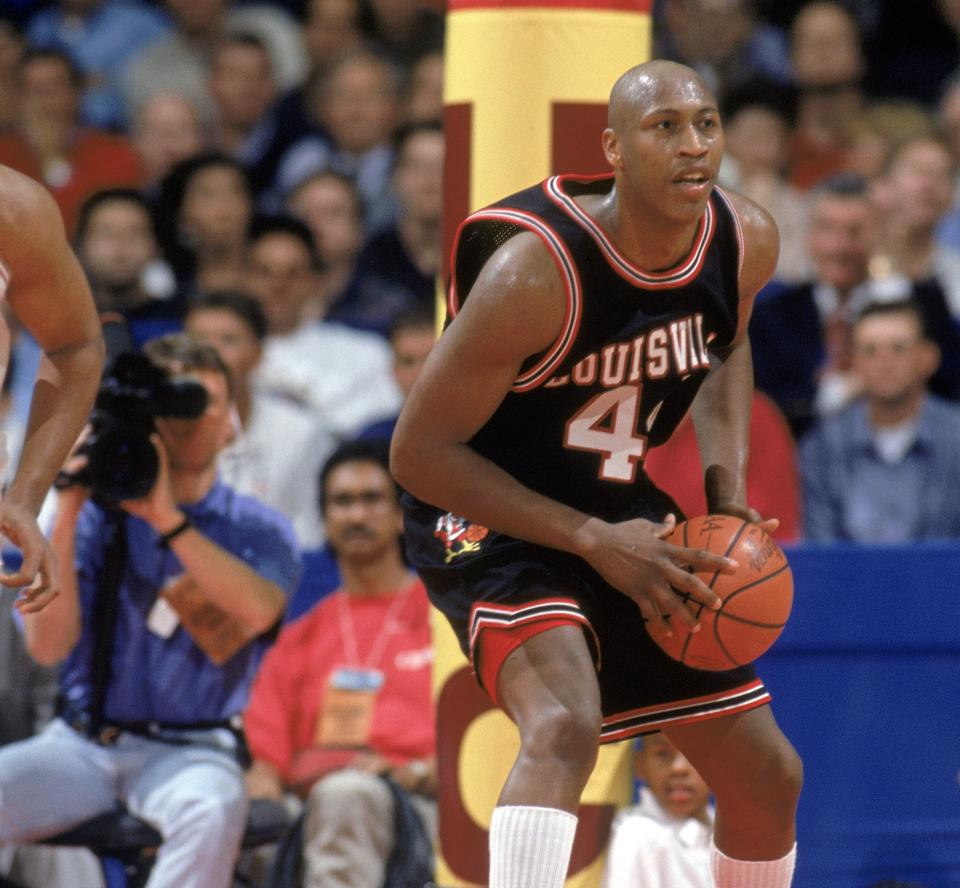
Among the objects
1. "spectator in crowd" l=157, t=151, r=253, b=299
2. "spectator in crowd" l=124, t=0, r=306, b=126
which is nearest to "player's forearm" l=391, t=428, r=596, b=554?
"spectator in crowd" l=157, t=151, r=253, b=299

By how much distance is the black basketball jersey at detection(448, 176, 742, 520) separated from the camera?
3.60m

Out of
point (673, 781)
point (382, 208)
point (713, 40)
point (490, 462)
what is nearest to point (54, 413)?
point (490, 462)

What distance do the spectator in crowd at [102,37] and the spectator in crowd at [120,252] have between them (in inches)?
85.4

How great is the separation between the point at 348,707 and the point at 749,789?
2.04 meters

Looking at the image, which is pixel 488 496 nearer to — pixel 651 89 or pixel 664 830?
pixel 651 89

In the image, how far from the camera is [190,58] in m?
9.81

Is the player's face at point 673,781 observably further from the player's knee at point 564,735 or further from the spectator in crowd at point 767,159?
the spectator in crowd at point 767,159

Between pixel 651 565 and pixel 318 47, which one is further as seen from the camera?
pixel 318 47

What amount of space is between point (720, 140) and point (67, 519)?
6.56 ft

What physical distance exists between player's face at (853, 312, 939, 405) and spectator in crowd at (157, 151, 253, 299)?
9.29ft

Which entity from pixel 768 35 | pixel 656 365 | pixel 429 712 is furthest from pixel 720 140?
pixel 768 35

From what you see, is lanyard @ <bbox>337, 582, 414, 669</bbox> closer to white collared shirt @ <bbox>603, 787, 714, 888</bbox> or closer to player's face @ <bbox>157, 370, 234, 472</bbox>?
player's face @ <bbox>157, 370, 234, 472</bbox>

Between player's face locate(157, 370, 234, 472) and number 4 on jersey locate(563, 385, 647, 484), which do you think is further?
player's face locate(157, 370, 234, 472)

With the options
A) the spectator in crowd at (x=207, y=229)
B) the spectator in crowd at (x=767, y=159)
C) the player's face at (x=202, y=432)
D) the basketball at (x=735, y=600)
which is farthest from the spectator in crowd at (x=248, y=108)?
the basketball at (x=735, y=600)
